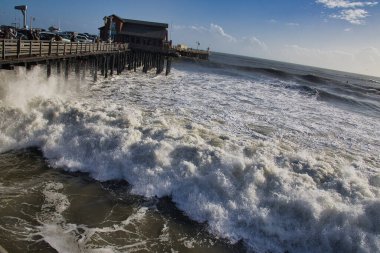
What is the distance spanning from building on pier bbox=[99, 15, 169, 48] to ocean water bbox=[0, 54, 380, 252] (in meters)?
30.0

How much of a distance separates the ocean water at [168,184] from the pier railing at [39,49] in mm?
1995

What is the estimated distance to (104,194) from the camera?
11102 millimetres

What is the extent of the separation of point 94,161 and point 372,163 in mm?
12256

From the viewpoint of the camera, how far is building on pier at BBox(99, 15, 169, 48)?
47.9 meters

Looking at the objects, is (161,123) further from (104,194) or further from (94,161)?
(104,194)

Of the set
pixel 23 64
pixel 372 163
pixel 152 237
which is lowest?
pixel 152 237

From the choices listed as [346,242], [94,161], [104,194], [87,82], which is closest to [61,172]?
[94,161]

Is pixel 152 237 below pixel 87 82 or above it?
below

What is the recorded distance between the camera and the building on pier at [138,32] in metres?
47.9

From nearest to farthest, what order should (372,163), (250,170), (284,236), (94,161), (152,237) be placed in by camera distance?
(152,237) < (284,236) < (250,170) < (94,161) < (372,163)

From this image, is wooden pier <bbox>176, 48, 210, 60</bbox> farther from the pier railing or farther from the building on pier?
the pier railing

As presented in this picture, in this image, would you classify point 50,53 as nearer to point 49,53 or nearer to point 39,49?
point 49,53

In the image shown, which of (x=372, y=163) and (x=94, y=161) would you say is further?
(x=372, y=163)

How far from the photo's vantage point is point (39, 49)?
18.2 metres
